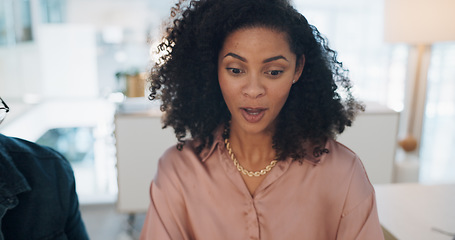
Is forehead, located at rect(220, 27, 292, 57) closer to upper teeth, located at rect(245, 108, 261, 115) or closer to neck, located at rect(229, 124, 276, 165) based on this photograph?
upper teeth, located at rect(245, 108, 261, 115)

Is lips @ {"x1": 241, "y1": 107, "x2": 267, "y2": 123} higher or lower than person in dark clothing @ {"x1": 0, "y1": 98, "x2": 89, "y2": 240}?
higher

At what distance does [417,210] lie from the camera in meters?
1.29

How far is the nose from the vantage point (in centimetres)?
80

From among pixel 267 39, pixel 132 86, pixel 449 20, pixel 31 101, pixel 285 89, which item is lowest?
pixel 31 101

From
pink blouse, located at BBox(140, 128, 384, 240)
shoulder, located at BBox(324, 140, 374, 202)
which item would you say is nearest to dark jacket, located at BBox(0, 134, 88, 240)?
pink blouse, located at BBox(140, 128, 384, 240)

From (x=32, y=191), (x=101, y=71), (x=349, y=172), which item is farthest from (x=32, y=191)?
(x=101, y=71)

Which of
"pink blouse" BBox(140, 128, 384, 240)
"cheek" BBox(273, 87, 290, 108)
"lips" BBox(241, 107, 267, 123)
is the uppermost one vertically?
"cheek" BBox(273, 87, 290, 108)

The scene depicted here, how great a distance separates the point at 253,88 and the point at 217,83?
176 mm

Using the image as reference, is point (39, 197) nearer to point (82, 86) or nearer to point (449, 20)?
point (449, 20)

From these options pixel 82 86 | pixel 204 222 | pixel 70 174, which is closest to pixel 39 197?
pixel 70 174

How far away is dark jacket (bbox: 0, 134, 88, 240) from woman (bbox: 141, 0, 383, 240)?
0.23 metres

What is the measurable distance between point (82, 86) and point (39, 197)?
273cm

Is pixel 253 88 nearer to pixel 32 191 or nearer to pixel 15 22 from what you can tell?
pixel 32 191

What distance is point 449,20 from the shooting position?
2.14m
